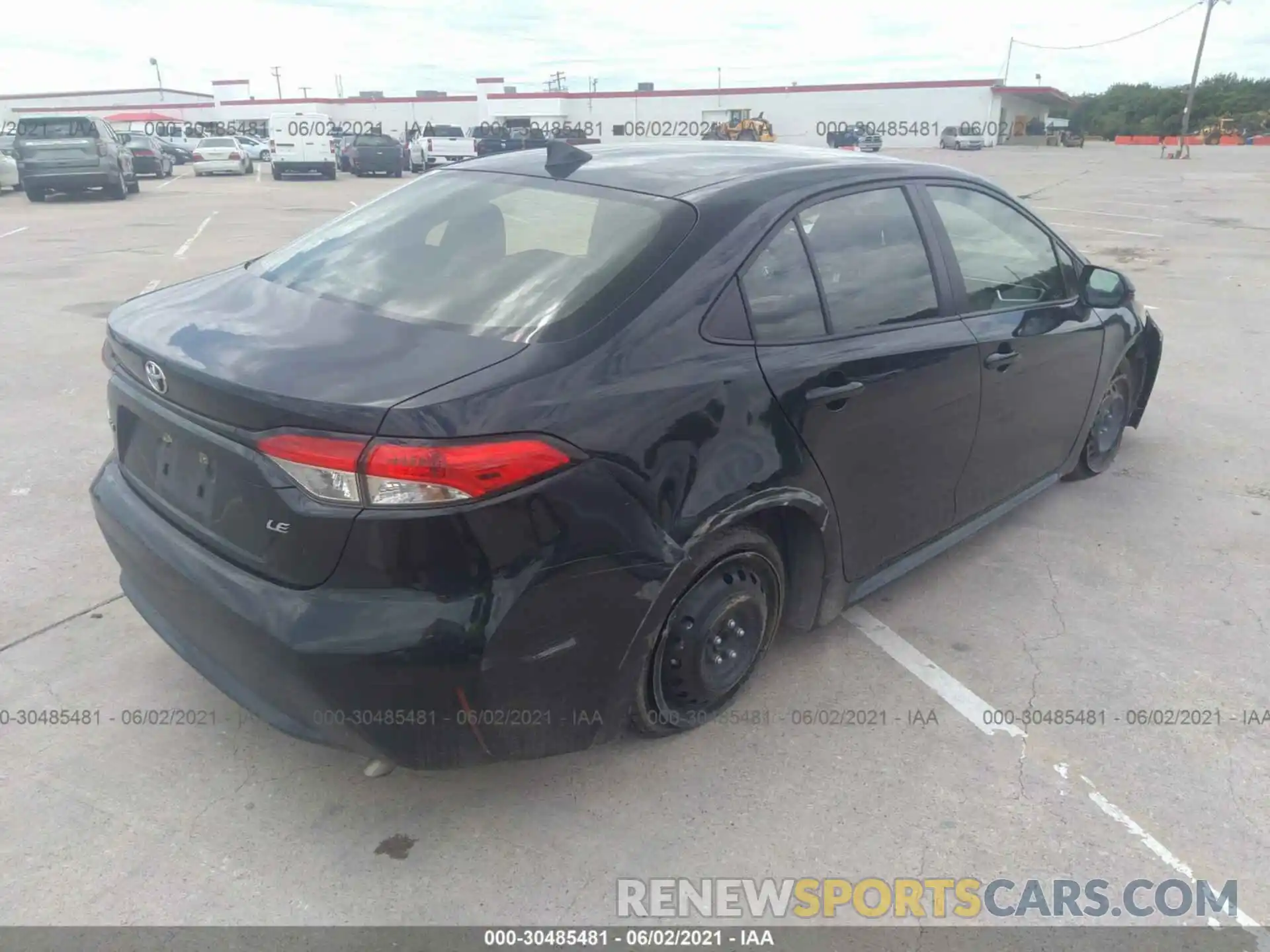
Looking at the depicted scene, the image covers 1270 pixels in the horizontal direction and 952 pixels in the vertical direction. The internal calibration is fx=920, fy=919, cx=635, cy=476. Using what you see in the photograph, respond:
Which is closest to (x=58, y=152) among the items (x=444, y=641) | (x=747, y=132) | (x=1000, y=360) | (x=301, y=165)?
(x=301, y=165)

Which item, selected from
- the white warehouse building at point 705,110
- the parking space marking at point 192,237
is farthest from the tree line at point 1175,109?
the parking space marking at point 192,237

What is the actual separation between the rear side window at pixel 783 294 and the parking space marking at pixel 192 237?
36.0ft

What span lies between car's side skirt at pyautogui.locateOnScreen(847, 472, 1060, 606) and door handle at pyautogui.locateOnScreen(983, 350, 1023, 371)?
646 millimetres

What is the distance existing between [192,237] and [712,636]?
13.5 metres

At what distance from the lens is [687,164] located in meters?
3.03

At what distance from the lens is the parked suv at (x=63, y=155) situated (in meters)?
18.1

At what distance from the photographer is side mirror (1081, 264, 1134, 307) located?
13.6ft

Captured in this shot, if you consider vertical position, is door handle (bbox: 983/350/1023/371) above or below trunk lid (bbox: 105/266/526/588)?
below

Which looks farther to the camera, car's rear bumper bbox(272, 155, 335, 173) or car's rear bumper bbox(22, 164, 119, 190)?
car's rear bumper bbox(272, 155, 335, 173)

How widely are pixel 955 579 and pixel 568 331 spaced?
7.75 feet

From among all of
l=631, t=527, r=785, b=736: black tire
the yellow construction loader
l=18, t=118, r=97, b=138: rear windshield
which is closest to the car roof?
l=631, t=527, r=785, b=736: black tire

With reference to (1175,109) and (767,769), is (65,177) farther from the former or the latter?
(1175,109)

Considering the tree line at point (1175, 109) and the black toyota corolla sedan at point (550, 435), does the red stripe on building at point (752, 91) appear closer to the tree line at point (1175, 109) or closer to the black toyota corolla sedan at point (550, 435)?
the tree line at point (1175, 109)

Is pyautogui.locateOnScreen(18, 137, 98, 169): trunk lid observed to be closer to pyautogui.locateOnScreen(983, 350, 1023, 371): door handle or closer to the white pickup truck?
the white pickup truck
